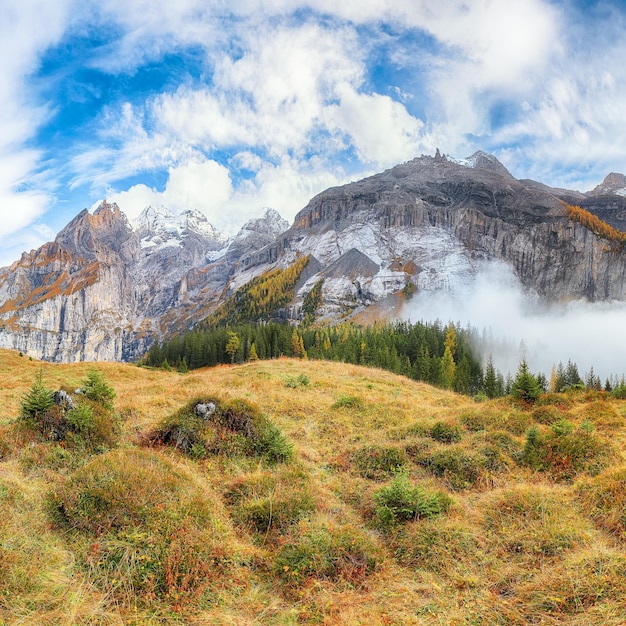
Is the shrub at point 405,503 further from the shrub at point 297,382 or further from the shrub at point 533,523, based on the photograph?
the shrub at point 297,382

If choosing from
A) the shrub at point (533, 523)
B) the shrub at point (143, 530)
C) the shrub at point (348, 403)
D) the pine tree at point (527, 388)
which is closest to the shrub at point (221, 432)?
the shrub at point (143, 530)

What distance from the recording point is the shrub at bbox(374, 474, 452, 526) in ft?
32.4

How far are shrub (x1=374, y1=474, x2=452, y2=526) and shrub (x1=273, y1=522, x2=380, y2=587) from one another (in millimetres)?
1173

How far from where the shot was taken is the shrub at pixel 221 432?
1402 centimetres

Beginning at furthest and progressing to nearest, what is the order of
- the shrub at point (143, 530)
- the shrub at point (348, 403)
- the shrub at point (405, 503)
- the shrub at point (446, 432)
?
the shrub at point (348, 403), the shrub at point (446, 432), the shrub at point (405, 503), the shrub at point (143, 530)

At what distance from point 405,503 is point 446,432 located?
6.81 m

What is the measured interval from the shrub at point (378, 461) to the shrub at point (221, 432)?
2.68 m

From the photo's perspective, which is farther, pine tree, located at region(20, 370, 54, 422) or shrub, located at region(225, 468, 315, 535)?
pine tree, located at region(20, 370, 54, 422)

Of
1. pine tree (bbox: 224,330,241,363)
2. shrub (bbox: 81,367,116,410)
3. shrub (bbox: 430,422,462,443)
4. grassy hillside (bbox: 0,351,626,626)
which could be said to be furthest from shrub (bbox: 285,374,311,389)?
pine tree (bbox: 224,330,241,363)

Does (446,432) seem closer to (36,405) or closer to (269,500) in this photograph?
(269,500)

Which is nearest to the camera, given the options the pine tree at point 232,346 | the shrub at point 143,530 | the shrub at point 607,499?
the shrub at point 143,530

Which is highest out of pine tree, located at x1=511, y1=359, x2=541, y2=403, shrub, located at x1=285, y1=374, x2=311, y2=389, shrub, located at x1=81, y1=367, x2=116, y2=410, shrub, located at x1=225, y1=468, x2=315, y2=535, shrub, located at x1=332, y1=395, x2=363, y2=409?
shrub, located at x1=81, y1=367, x2=116, y2=410

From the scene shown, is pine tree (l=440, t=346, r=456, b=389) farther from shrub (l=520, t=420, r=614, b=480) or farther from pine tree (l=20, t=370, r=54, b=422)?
pine tree (l=20, t=370, r=54, b=422)

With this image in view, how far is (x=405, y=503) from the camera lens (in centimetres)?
1012
